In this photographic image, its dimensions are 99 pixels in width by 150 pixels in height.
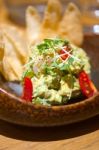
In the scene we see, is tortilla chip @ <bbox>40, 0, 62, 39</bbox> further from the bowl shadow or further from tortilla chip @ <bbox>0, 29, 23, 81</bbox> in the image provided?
the bowl shadow

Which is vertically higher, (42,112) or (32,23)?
(32,23)

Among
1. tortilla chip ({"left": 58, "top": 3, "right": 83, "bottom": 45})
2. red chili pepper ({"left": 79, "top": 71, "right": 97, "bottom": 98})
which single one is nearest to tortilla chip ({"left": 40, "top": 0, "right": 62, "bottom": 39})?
tortilla chip ({"left": 58, "top": 3, "right": 83, "bottom": 45})

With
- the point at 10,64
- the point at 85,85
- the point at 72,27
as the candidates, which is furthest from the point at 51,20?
the point at 85,85

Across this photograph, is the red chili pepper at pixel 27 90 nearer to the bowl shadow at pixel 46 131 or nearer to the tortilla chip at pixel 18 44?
the bowl shadow at pixel 46 131

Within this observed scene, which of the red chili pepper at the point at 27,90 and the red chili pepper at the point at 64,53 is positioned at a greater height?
the red chili pepper at the point at 64,53

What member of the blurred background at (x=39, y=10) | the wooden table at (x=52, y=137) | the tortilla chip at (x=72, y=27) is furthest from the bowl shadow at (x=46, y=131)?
the blurred background at (x=39, y=10)

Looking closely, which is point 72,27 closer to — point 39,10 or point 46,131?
point 46,131

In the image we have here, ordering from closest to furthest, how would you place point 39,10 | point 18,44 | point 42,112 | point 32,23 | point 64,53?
point 42,112
point 64,53
point 18,44
point 32,23
point 39,10

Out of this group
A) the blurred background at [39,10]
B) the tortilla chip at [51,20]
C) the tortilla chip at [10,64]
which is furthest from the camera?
the blurred background at [39,10]
